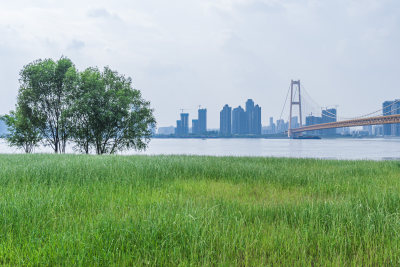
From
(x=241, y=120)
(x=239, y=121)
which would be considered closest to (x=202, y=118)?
(x=239, y=121)

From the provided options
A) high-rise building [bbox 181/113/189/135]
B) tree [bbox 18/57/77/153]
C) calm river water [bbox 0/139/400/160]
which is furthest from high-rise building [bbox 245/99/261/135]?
tree [bbox 18/57/77/153]

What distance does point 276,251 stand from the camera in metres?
2.16

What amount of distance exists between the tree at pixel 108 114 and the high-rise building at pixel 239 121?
3910 inches

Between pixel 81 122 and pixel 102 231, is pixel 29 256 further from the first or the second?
pixel 81 122

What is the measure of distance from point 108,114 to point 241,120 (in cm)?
11334

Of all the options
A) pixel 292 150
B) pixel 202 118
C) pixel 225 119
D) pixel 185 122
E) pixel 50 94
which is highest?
pixel 202 118

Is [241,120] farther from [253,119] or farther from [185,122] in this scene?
[185,122]

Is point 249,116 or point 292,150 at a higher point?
point 249,116

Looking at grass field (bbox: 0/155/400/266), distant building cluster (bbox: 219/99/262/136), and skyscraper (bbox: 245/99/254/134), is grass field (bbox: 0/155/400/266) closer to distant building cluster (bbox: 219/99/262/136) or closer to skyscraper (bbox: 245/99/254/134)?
distant building cluster (bbox: 219/99/262/136)

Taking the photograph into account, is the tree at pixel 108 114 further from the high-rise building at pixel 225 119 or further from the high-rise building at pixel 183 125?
the high-rise building at pixel 225 119

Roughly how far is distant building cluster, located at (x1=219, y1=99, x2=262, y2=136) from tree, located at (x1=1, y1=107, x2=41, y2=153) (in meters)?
95.5

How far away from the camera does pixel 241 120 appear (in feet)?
431

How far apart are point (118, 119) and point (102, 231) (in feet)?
71.6

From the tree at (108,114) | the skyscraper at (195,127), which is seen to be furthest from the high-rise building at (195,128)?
the tree at (108,114)
